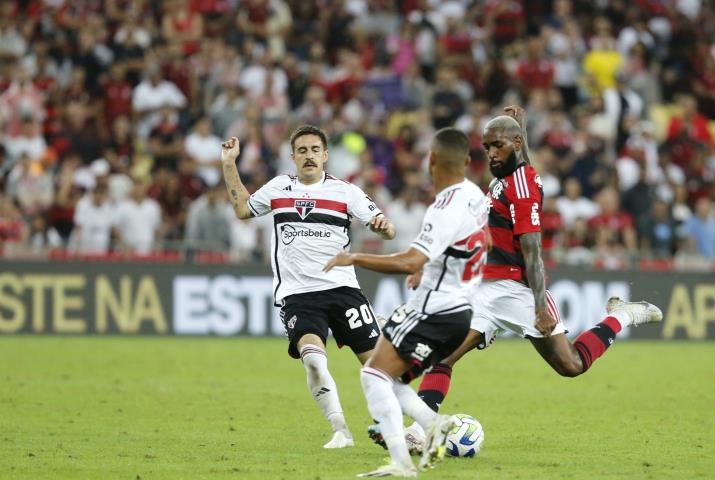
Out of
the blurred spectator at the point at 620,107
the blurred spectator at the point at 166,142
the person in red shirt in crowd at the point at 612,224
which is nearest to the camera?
the person in red shirt in crowd at the point at 612,224

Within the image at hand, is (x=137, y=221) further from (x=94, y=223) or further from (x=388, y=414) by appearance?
(x=388, y=414)

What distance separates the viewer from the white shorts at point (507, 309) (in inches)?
396

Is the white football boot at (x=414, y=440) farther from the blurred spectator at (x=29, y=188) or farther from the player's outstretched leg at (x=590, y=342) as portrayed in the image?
the blurred spectator at (x=29, y=188)

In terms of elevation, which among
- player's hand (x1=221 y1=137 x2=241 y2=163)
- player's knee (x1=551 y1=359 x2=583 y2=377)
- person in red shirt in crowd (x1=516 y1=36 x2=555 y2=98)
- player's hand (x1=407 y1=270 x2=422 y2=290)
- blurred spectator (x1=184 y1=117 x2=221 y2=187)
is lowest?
player's knee (x1=551 y1=359 x2=583 y2=377)

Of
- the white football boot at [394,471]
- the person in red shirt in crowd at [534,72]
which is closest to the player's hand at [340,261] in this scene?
the white football boot at [394,471]

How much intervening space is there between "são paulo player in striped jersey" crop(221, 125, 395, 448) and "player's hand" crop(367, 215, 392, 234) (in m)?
0.47

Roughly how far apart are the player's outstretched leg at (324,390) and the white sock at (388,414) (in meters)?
1.71

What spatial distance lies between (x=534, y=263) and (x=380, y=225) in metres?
1.20

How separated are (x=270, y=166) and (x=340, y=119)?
5.02 feet

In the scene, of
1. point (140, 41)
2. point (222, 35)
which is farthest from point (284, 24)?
point (140, 41)

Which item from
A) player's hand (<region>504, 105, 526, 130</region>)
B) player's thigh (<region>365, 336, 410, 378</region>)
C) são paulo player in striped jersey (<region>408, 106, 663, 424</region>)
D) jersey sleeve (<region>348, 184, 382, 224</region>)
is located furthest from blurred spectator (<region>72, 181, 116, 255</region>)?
player's thigh (<region>365, 336, 410, 378</region>)

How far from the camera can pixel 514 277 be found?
33.3 ft

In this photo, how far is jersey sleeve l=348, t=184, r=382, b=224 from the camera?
1044cm

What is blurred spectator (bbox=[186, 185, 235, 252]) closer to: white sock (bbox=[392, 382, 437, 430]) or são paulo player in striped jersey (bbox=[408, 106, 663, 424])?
são paulo player in striped jersey (bbox=[408, 106, 663, 424])
